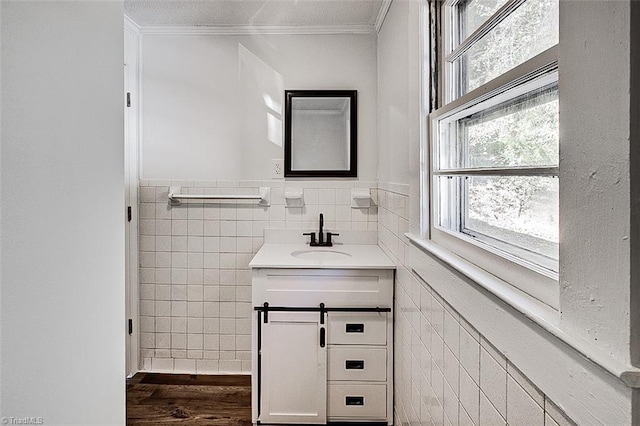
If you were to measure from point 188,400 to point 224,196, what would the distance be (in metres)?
1.25

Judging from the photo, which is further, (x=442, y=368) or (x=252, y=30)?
(x=252, y=30)

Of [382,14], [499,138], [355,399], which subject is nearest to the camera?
[499,138]

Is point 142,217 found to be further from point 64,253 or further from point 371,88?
point 64,253

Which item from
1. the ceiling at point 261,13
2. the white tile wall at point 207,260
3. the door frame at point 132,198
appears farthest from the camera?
the white tile wall at point 207,260

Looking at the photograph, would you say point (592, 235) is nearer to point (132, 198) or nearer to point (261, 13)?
point (261, 13)

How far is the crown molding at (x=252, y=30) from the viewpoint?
3107 millimetres

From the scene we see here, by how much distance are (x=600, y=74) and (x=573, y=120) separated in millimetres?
84

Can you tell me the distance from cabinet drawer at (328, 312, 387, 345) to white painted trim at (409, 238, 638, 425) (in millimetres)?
1180

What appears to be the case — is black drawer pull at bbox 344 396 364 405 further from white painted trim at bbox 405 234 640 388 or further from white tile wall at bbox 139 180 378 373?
white painted trim at bbox 405 234 640 388

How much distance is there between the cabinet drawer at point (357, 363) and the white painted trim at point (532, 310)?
98 centimetres

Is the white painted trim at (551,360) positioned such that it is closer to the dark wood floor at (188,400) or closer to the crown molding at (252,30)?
the dark wood floor at (188,400)

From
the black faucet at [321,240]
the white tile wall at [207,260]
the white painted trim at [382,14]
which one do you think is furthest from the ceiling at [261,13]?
the black faucet at [321,240]

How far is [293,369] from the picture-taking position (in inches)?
95.9

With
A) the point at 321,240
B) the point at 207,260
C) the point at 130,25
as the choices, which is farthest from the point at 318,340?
the point at 130,25
